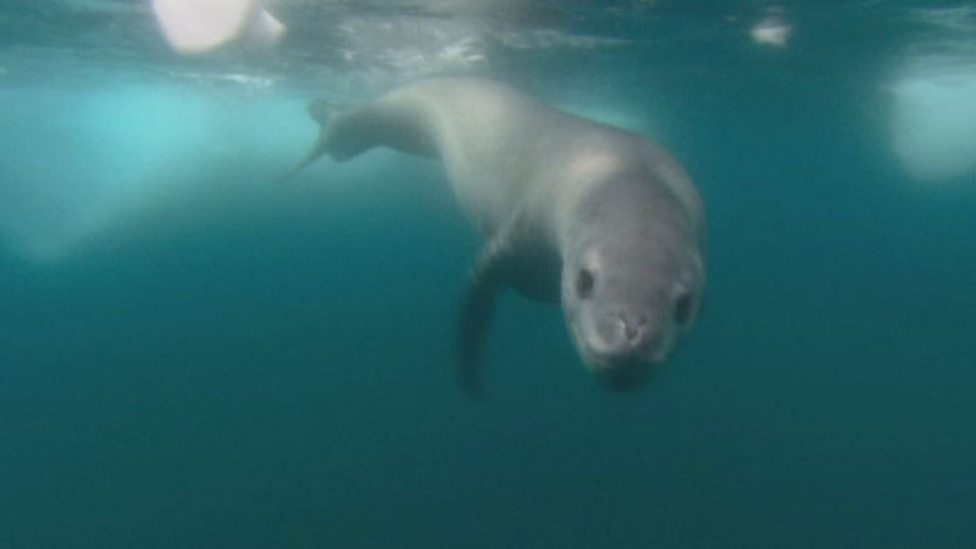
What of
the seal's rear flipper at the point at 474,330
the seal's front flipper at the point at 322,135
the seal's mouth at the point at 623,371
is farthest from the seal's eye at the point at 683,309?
the seal's front flipper at the point at 322,135

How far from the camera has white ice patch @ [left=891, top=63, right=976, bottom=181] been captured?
21.6 meters

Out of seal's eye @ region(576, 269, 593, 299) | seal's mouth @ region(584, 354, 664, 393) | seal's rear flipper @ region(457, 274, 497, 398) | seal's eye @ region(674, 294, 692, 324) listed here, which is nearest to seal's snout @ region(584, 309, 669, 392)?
seal's mouth @ region(584, 354, 664, 393)

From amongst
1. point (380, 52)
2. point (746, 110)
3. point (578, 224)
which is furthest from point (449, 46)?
point (746, 110)

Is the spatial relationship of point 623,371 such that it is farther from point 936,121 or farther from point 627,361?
point 936,121

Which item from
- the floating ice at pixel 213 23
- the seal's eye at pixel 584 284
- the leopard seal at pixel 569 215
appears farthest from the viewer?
the floating ice at pixel 213 23

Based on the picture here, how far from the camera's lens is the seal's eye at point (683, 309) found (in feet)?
14.3

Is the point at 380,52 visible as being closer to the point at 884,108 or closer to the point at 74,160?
the point at 884,108

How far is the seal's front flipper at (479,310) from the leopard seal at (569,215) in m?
0.01

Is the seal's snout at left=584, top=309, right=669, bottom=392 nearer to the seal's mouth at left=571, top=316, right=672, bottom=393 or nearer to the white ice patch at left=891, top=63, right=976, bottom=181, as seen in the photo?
the seal's mouth at left=571, top=316, right=672, bottom=393

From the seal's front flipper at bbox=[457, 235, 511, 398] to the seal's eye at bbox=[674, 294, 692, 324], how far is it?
8.53 ft

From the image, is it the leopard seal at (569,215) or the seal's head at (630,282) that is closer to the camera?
the seal's head at (630,282)

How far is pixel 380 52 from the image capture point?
17.2 metres

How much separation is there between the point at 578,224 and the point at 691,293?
1121mm

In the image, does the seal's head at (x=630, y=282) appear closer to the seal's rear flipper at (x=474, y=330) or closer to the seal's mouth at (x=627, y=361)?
the seal's mouth at (x=627, y=361)
